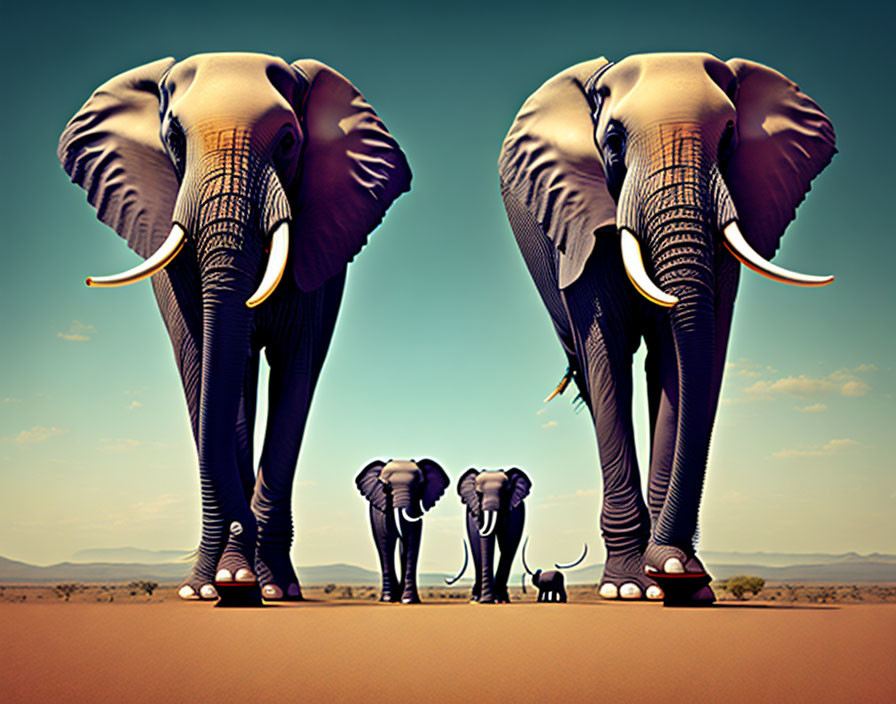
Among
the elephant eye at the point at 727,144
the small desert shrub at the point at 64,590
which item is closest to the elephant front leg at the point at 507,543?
the small desert shrub at the point at 64,590

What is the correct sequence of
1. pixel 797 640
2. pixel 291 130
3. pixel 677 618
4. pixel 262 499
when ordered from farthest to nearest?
pixel 262 499 → pixel 291 130 → pixel 677 618 → pixel 797 640

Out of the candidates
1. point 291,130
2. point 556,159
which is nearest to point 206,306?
point 291,130

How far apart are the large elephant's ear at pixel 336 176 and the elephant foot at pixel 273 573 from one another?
271 cm

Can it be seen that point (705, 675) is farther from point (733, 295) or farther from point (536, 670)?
point (733, 295)

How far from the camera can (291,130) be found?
9125mm

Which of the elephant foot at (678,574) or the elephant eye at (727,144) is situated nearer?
the elephant foot at (678,574)

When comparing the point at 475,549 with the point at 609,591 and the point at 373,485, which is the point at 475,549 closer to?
the point at 373,485

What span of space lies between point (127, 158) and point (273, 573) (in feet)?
14.8

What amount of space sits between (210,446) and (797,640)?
4.54m

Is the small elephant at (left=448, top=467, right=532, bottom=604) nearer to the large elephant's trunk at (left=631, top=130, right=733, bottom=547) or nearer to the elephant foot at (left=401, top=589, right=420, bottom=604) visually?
the elephant foot at (left=401, top=589, right=420, bottom=604)

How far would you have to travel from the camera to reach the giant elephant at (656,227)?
7.92m

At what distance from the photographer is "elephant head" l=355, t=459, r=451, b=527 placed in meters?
13.9

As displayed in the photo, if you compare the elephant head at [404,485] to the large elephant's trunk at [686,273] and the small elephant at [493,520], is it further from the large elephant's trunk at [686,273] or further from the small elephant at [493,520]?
the large elephant's trunk at [686,273]

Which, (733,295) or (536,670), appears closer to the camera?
(536,670)
